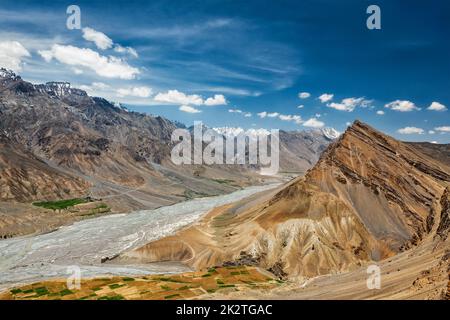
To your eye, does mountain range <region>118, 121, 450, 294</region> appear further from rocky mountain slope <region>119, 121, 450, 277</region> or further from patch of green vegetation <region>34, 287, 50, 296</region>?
patch of green vegetation <region>34, 287, 50, 296</region>

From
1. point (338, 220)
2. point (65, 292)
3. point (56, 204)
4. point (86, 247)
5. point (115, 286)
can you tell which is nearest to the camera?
point (65, 292)

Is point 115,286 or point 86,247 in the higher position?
point 115,286

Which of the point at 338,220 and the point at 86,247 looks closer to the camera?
the point at 338,220

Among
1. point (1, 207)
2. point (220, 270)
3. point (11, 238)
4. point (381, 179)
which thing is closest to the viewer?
point (220, 270)

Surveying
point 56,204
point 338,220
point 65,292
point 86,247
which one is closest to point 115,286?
point 65,292

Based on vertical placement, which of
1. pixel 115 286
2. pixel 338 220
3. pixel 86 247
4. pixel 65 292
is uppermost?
pixel 338 220

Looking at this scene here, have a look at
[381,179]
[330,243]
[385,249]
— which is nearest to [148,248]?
[330,243]

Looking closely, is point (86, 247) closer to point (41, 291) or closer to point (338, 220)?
point (41, 291)
